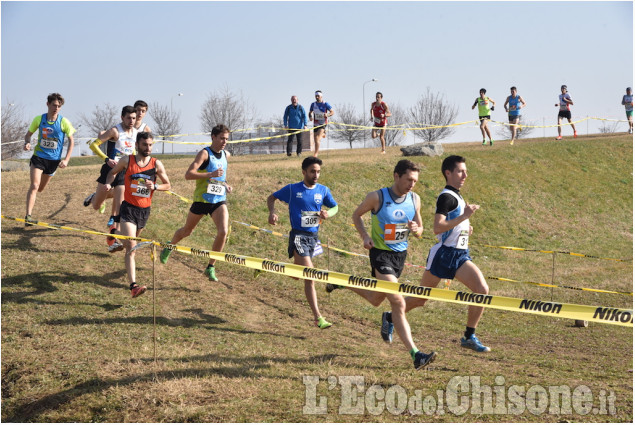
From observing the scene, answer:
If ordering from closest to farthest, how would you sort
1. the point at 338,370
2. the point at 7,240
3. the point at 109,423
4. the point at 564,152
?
the point at 109,423, the point at 338,370, the point at 7,240, the point at 564,152

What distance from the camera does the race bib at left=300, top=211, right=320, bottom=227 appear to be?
8.19 meters

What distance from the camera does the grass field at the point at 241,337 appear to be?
5.78m

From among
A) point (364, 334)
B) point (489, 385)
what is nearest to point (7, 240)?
point (364, 334)

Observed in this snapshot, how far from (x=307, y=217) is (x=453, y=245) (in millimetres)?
2101

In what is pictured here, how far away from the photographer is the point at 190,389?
234 inches

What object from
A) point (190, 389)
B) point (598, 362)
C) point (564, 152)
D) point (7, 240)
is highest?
point (564, 152)

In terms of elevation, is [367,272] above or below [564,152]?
below

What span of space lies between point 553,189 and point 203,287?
18135 mm

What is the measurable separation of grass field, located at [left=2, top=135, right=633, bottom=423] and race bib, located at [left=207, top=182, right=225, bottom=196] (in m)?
1.63

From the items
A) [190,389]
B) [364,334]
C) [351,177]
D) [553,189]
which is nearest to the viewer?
[190,389]

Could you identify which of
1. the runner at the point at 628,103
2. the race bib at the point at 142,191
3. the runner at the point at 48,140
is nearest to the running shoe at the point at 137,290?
the race bib at the point at 142,191

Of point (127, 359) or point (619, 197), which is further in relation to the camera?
point (619, 197)

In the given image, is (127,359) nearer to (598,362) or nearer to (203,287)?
(203,287)

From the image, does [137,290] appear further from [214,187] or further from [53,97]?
[53,97]
